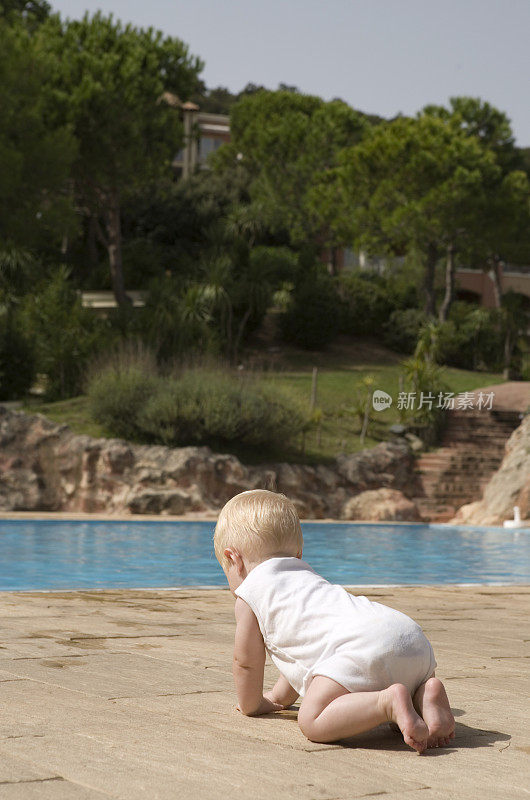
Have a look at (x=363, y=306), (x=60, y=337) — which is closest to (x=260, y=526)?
(x=60, y=337)

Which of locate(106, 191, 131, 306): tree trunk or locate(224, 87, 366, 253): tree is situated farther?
locate(224, 87, 366, 253): tree

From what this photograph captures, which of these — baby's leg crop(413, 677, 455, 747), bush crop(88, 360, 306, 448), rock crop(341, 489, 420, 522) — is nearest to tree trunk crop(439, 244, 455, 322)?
bush crop(88, 360, 306, 448)

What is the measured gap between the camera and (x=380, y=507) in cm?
1794

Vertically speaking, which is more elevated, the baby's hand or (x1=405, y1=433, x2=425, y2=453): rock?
the baby's hand

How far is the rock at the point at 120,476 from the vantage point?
1703cm

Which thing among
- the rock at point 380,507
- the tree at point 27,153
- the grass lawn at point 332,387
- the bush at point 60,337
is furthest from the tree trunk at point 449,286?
the rock at point 380,507

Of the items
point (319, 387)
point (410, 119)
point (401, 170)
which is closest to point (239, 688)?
point (319, 387)

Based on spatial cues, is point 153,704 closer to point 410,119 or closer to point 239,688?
point 239,688

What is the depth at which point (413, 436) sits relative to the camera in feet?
68.2

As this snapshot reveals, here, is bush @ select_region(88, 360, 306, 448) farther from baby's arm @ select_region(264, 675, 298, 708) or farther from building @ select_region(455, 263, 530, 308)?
building @ select_region(455, 263, 530, 308)

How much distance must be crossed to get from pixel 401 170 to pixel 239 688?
1145 inches

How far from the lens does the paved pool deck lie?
2.11 m

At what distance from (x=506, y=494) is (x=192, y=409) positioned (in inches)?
219

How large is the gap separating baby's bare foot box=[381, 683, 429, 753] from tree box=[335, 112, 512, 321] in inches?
1130
